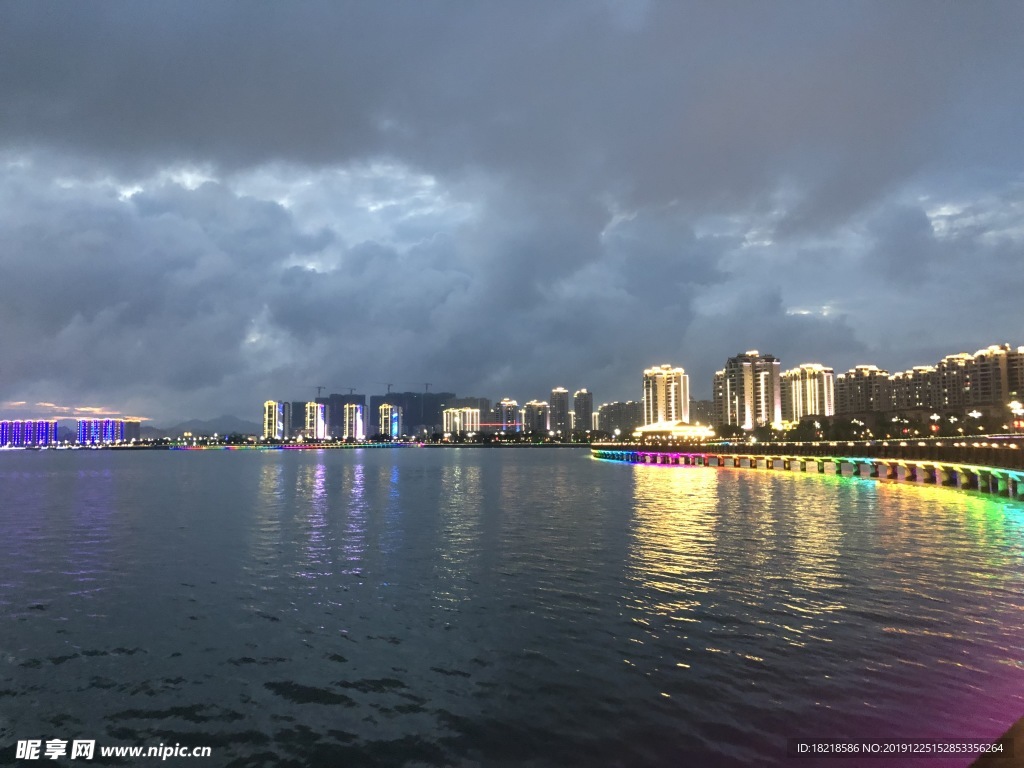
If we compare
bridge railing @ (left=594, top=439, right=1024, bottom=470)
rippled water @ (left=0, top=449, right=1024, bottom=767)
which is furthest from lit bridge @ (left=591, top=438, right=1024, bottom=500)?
rippled water @ (left=0, top=449, right=1024, bottom=767)

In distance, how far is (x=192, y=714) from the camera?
13672 millimetres

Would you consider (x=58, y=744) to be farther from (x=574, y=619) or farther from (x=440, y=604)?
(x=574, y=619)

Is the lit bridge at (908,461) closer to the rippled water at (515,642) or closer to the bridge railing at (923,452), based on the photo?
the bridge railing at (923,452)

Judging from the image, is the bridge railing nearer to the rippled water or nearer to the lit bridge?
the lit bridge

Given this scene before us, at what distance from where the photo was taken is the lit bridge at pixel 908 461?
57531 millimetres

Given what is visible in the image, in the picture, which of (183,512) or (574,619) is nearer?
(574,619)

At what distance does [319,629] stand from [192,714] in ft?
19.3

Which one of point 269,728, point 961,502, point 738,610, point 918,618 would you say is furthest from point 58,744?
point 961,502

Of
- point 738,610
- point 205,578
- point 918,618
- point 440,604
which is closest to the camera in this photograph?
point 918,618

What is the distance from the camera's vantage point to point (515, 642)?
17.9 m

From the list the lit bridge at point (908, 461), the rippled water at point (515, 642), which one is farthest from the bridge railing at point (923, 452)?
the rippled water at point (515, 642)

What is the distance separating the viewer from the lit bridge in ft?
189

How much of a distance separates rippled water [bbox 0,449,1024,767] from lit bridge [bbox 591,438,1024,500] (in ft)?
82.2

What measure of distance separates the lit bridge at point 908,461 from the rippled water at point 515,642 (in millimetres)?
25057
